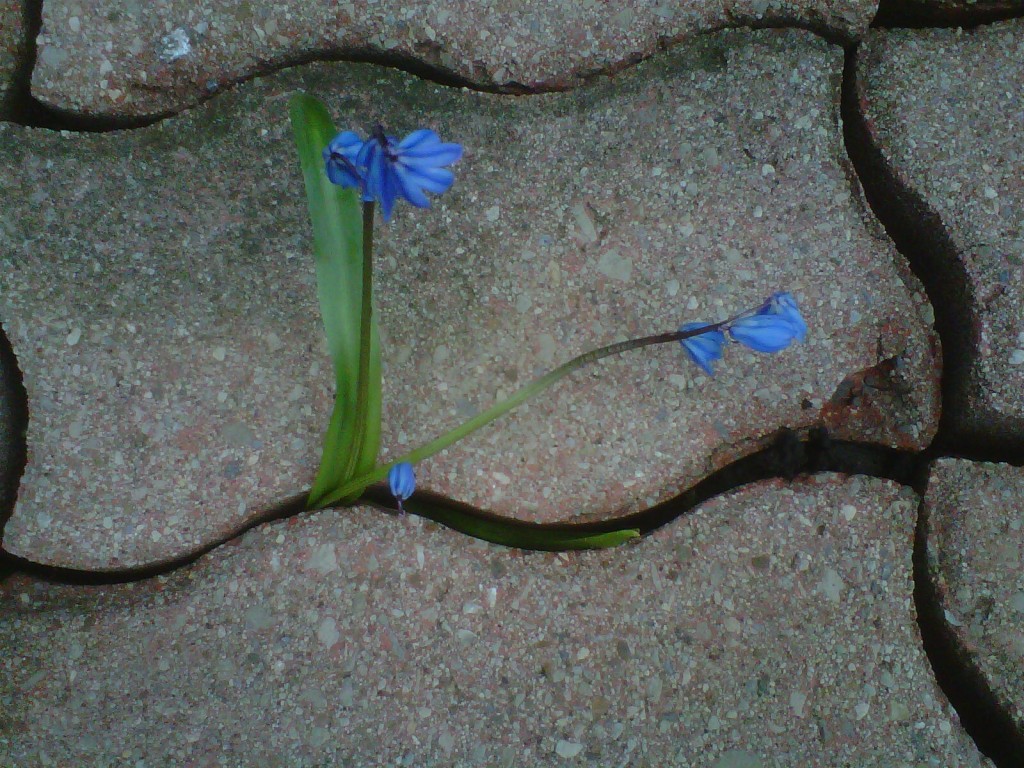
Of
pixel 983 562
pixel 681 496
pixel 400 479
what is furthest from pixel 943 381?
pixel 400 479

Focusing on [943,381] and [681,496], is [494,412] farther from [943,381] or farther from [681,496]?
[943,381]

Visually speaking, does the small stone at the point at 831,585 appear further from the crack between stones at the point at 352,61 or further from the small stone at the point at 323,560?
the crack between stones at the point at 352,61

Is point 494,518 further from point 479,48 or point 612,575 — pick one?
point 479,48

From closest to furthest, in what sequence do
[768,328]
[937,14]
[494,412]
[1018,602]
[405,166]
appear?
1. [405,166]
2. [768,328]
3. [494,412]
4. [1018,602]
5. [937,14]

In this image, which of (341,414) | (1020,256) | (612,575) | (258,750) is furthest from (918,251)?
(258,750)

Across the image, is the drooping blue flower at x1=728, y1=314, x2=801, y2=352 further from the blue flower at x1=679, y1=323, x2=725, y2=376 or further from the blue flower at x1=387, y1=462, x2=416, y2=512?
the blue flower at x1=387, y1=462, x2=416, y2=512

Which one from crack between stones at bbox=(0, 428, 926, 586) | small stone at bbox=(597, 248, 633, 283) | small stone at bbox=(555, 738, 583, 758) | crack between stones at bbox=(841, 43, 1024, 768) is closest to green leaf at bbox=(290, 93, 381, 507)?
crack between stones at bbox=(0, 428, 926, 586)
